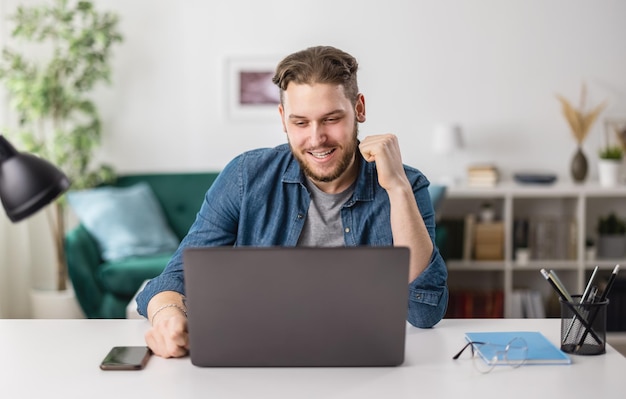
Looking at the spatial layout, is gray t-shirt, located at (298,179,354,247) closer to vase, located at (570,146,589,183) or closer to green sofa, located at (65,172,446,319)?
green sofa, located at (65,172,446,319)

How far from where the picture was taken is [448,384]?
4.51ft

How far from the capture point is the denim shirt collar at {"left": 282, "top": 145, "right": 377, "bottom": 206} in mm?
2041

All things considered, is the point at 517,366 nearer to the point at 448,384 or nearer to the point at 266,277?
the point at 448,384

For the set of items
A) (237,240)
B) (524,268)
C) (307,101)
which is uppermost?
(307,101)

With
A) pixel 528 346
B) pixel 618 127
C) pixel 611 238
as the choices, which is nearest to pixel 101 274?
pixel 611 238

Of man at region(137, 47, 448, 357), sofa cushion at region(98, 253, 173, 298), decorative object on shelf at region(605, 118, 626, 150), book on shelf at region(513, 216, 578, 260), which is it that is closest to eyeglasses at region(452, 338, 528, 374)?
man at region(137, 47, 448, 357)

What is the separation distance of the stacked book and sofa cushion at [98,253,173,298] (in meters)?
1.79

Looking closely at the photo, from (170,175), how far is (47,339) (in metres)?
3.10

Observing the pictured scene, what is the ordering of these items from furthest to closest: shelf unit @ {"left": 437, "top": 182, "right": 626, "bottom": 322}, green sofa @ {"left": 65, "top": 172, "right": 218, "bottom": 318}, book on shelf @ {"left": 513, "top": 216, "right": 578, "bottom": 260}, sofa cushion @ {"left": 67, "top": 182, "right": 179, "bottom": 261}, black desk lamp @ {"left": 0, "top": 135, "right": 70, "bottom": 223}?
book on shelf @ {"left": 513, "top": 216, "right": 578, "bottom": 260}, shelf unit @ {"left": 437, "top": 182, "right": 626, "bottom": 322}, sofa cushion @ {"left": 67, "top": 182, "right": 179, "bottom": 261}, green sofa @ {"left": 65, "top": 172, "right": 218, "bottom": 318}, black desk lamp @ {"left": 0, "top": 135, "right": 70, "bottom": 223}

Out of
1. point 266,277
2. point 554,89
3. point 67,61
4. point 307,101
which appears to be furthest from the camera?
point 554,89

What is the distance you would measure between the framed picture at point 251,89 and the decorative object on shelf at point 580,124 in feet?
5.61

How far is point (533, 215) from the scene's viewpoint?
16.0 feet

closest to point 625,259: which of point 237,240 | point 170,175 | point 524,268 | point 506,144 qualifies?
point 524,268

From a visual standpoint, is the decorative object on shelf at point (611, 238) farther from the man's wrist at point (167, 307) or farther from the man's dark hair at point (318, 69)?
the man's wrist at point (167, 307)
